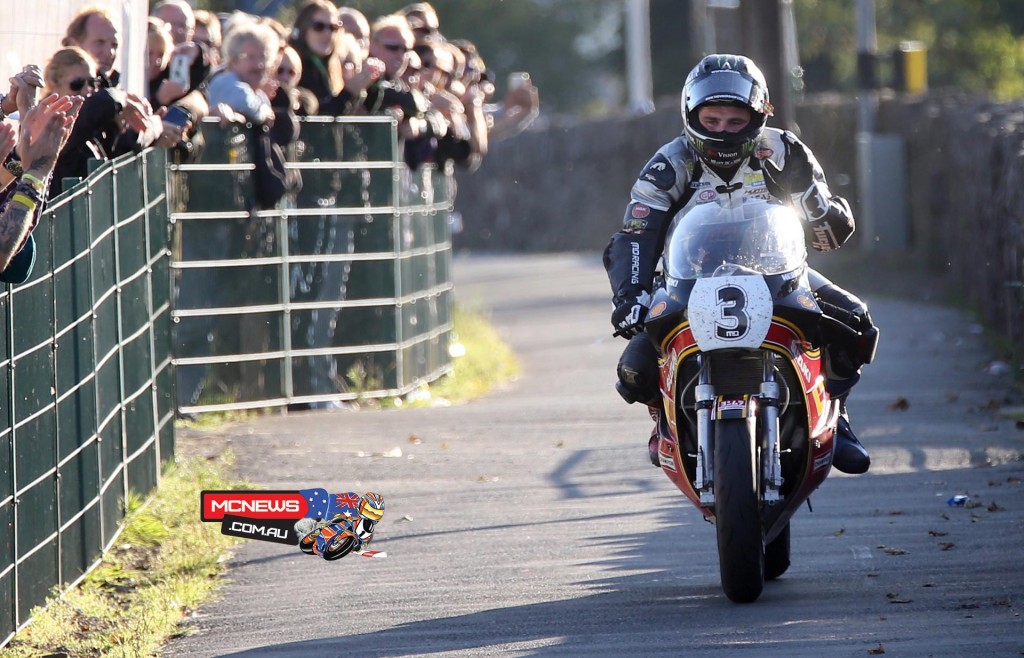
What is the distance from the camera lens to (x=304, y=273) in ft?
41.7

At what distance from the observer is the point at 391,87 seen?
13.2m

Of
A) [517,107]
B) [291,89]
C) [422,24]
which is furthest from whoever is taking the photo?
[517,107]

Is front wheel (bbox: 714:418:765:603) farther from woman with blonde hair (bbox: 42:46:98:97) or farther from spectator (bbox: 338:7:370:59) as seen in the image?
spectator (bbox: 338:7:370:59)

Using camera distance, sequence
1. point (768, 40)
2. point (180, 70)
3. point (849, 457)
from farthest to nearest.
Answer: point (768, 40), point (180, 70), point (849, 457)

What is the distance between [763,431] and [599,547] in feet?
5.27

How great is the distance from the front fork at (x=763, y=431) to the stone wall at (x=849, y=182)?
251 inches

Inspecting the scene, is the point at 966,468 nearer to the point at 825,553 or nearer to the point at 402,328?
the point at 825,553

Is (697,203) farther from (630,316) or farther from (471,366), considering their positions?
(471,366)

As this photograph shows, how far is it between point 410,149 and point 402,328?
1.17m

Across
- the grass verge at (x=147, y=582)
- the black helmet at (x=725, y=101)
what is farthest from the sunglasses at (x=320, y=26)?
the black helmet at (x=725, y=101)

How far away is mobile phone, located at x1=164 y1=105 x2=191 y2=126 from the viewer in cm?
1060

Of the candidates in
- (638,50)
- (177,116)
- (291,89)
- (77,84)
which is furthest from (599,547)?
(638,50)

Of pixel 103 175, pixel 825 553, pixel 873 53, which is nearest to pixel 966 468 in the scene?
pixel 825 553

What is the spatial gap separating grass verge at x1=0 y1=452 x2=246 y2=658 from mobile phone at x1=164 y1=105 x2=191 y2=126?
Answer: 6.03 ft
